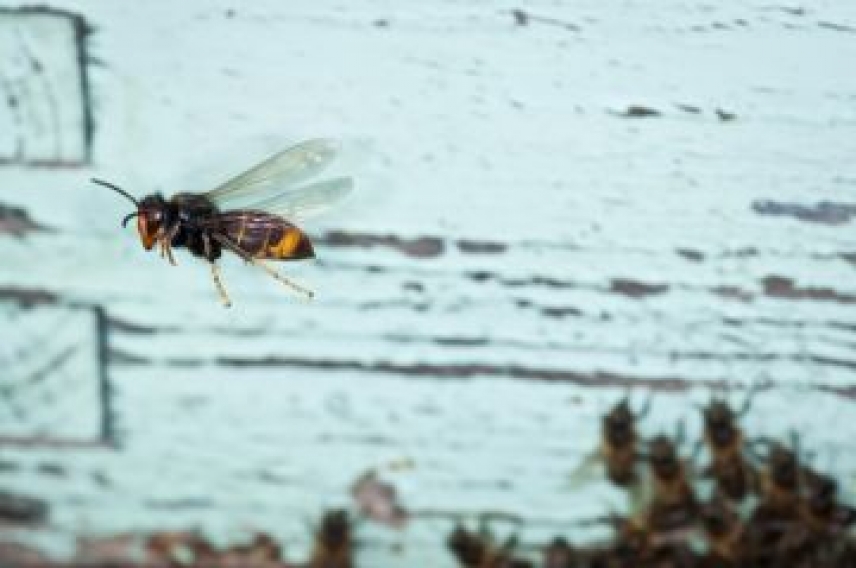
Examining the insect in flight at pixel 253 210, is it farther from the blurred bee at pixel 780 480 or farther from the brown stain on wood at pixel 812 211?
the blurred bee at pixel 780 480

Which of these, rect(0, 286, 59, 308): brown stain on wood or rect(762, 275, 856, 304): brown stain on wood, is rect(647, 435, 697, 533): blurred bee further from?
rect(0, 286, 59, 308): brown stain on wood

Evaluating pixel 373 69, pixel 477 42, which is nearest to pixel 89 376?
pixel 373 69

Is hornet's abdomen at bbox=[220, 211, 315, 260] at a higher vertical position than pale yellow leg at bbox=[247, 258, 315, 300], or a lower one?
higher

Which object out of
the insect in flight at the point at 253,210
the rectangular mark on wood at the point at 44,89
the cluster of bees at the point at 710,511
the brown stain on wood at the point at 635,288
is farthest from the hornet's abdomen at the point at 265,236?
the cluster of bees at the point at 710,511

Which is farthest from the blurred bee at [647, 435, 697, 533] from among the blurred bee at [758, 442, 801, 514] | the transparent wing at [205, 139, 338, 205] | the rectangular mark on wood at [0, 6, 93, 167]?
the rectangular mark on wood at [0, 6, 93, 167]

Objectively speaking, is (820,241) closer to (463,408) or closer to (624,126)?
(624,126)

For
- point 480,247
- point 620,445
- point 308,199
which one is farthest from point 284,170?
point 620,445
